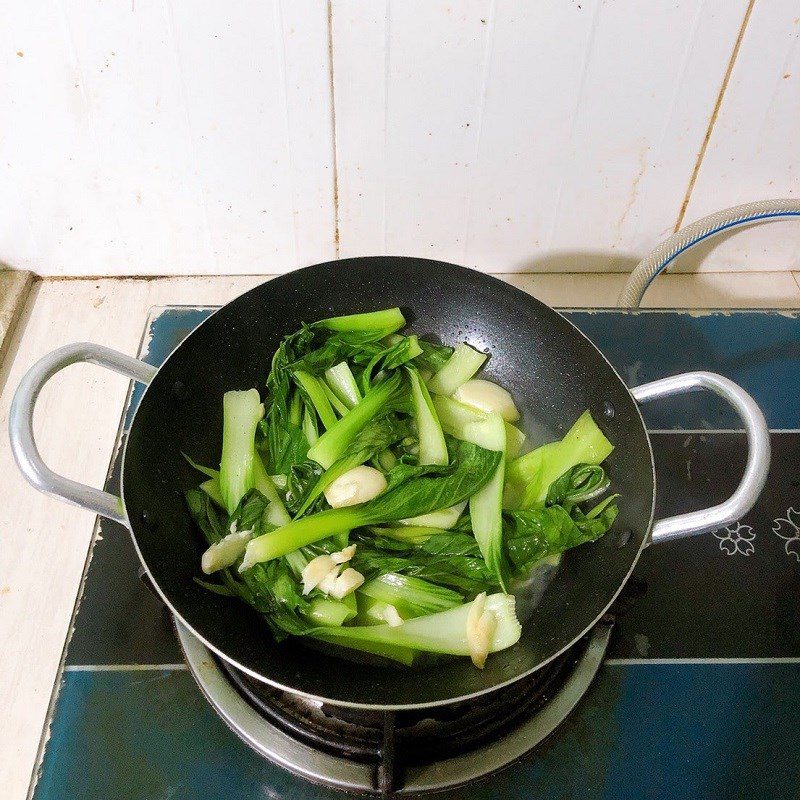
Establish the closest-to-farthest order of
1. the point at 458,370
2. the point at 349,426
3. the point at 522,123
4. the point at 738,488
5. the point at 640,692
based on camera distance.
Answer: the point at 738,488
the point at 640,692
the point at 349,426
the point at 458,370
the point at 522,123

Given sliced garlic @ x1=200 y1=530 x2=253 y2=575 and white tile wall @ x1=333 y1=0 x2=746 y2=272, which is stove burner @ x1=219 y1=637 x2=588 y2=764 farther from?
white tile wall @ x1=333 y1=0 x2=746 y2=272

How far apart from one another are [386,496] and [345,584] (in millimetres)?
140

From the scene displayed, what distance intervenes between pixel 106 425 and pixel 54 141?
0.52 meters

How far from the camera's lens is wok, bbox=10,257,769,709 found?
2.47 feet

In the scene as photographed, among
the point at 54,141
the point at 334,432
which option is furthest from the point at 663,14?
the point at 54,141

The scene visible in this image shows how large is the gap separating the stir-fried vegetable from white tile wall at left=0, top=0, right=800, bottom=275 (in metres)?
0.39

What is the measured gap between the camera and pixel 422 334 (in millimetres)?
1134

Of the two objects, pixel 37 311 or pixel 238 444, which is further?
pixel 37 311

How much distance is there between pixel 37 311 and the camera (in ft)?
4.63

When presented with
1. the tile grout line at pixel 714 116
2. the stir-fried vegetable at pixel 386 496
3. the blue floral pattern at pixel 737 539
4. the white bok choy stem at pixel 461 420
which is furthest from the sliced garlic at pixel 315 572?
the tile grout line at pixel 714 116

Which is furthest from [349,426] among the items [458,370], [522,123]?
[522,123]

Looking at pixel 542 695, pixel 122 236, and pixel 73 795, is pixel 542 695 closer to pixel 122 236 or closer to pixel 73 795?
pixel 73 795

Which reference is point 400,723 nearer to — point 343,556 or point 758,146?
point 343,556

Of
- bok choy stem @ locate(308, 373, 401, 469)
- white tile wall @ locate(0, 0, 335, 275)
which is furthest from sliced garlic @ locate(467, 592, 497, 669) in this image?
white tile wall @ locate(0, 0, 335, 275)
